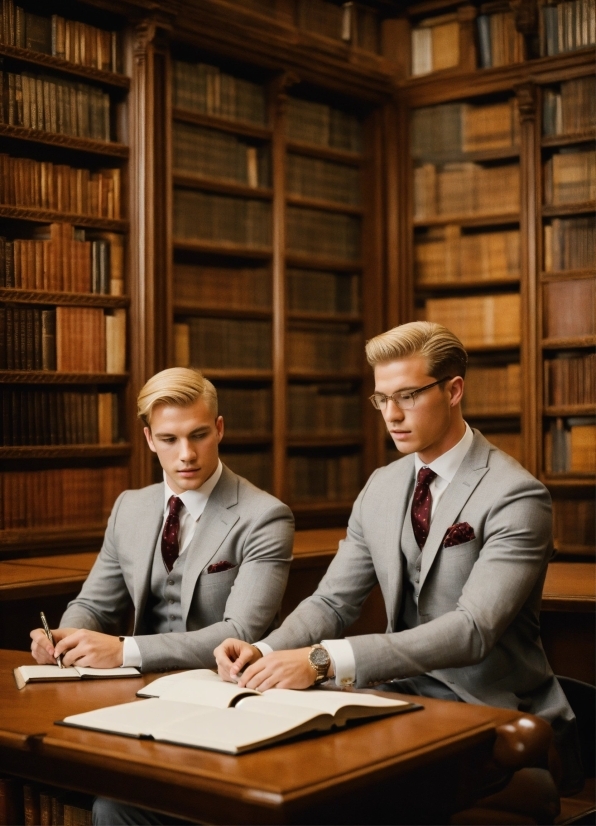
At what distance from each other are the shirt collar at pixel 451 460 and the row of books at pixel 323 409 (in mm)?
3102

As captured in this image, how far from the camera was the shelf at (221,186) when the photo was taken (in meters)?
5.10

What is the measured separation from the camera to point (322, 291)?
5844mm

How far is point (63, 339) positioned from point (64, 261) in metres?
0.33

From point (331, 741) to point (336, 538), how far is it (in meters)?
3.23

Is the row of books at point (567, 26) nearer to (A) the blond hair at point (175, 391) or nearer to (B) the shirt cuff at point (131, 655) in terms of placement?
(A) the blond hair at point (175, 391)

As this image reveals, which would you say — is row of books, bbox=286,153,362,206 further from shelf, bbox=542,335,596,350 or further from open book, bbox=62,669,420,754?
open book, bbox=62,669,420,754

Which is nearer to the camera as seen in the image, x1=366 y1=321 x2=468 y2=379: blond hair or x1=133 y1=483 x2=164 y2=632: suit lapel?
x1=366 y1=321 x2=468 y2=379: blond hair

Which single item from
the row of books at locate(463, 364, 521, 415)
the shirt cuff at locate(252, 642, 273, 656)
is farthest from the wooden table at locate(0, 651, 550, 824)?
the row of books at locate(463, 364, 521, 415)

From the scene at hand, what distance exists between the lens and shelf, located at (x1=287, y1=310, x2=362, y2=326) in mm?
5652

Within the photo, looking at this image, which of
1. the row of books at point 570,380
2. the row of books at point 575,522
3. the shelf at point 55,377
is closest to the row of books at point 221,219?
the shelf at point 55,377

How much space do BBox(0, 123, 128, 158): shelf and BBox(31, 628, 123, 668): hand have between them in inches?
103

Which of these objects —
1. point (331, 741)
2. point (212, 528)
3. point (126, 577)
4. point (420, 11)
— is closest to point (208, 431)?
point (212, 528)

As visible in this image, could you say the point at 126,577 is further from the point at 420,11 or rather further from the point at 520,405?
A: the point at 420,11

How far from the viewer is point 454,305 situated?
5832mm
